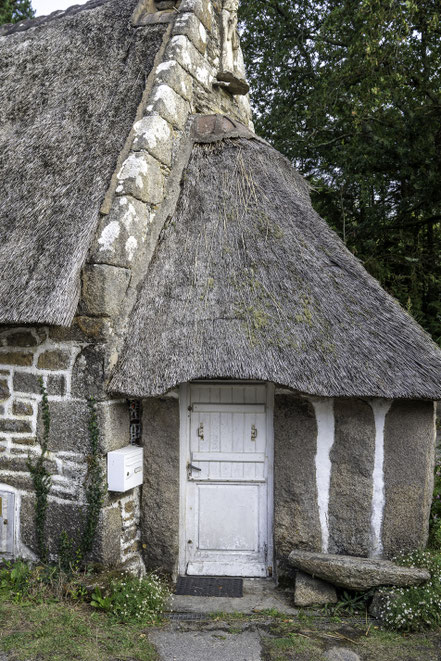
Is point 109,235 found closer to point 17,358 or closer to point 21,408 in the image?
point 17,358

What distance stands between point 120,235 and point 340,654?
3.34 m

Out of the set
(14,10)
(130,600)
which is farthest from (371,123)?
(14,10)

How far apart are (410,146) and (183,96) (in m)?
5.32

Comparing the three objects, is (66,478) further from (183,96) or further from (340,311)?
(183,96)

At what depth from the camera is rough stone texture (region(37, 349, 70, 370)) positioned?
14.4 ft

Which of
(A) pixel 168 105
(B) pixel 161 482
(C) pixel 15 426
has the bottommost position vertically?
(B) pixel 161 482

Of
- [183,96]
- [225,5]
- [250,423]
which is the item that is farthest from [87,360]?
[225,5]

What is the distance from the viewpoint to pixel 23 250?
14.5 ft

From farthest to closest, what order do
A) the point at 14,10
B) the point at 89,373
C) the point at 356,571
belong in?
the point at 14,10
the point at 89,373
the point at 356,571

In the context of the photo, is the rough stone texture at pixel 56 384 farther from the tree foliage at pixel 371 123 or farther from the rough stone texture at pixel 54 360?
the tree foliage at pixel 371 123

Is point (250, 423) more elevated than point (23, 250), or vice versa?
point (23, 250)

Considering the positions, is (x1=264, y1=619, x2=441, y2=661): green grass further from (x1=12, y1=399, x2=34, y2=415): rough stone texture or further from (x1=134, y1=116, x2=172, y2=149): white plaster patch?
(x1=134, y1=116, x2=172, y2=149): white plaster patch

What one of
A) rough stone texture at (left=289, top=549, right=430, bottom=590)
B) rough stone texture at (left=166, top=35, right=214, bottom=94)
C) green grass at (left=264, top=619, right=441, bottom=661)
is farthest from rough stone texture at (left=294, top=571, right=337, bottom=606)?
rough stone texture at (left=166, top=35, right=214, bottom=94)

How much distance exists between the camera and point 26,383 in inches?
179
